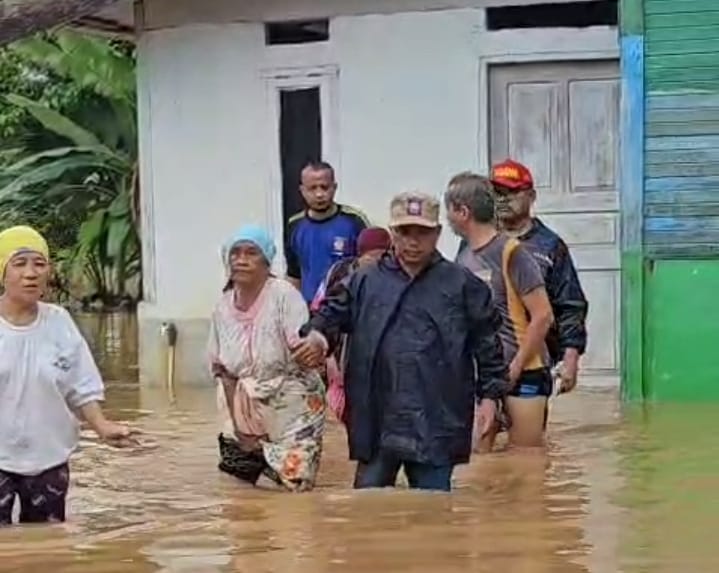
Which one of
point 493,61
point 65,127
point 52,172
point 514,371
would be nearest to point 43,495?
point 514,371

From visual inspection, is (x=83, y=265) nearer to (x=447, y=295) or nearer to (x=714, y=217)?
(x=714, y=217)

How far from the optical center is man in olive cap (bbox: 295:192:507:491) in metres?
8.10

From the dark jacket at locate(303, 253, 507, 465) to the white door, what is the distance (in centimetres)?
544

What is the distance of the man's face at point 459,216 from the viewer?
30.3 feet

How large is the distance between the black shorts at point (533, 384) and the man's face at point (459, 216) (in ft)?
2.78

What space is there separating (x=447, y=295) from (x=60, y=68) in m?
14.3

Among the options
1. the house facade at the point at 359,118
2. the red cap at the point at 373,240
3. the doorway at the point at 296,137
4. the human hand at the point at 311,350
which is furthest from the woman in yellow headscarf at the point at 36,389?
the doorway at the point at 296,137

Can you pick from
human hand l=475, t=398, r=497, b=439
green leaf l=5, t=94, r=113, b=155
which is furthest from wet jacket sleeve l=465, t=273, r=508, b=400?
green leaf l=5, t=94, r=113, b=155

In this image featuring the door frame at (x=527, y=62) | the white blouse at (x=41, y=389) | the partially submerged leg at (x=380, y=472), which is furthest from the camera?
the door frame at (x=527, y=62)

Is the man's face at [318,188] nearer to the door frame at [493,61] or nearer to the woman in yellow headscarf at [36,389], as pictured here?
the door frame at [493,61]

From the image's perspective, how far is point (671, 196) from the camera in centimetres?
1252

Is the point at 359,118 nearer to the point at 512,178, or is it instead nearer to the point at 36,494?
the point at 512,178

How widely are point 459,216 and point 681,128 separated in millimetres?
3590

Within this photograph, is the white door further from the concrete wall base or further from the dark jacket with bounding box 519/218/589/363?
the dark jacket with bounding box 519/218/589/363
